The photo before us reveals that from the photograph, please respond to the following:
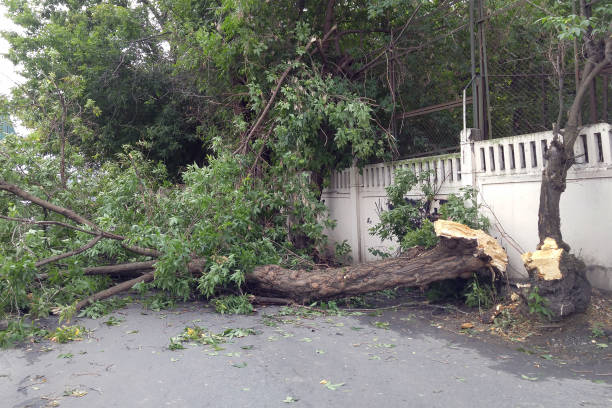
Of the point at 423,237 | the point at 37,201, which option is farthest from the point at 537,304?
the point at 37,201

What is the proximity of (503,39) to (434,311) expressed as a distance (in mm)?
3925

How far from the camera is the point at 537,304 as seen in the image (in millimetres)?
4754

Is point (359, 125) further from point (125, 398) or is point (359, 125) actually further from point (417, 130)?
point (125, 398)

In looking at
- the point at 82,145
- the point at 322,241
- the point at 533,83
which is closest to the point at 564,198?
the point at 533,83

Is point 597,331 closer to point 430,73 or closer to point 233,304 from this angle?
point 233,304

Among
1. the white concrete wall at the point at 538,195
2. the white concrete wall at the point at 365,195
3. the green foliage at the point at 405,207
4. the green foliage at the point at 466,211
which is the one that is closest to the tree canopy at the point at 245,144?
the white concrete wall at the point at 365,195

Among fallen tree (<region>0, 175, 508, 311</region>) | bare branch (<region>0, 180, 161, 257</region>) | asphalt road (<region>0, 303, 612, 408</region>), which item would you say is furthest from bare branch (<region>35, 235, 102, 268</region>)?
asphalt road (<region>0, 303, 612, 408</region>)

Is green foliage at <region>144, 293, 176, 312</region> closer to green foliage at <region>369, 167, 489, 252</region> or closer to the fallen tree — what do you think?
the fallen tree

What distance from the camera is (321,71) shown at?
8391mm

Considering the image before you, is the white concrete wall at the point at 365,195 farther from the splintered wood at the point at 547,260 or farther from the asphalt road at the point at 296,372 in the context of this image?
the asphalt road at the point at 296,372

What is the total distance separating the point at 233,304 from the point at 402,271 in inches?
83.0

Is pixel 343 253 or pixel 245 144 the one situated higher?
pixel 245 144

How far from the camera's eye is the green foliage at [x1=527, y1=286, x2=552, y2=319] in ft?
15.5

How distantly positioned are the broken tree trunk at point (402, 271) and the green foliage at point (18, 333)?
2442 millimetres
